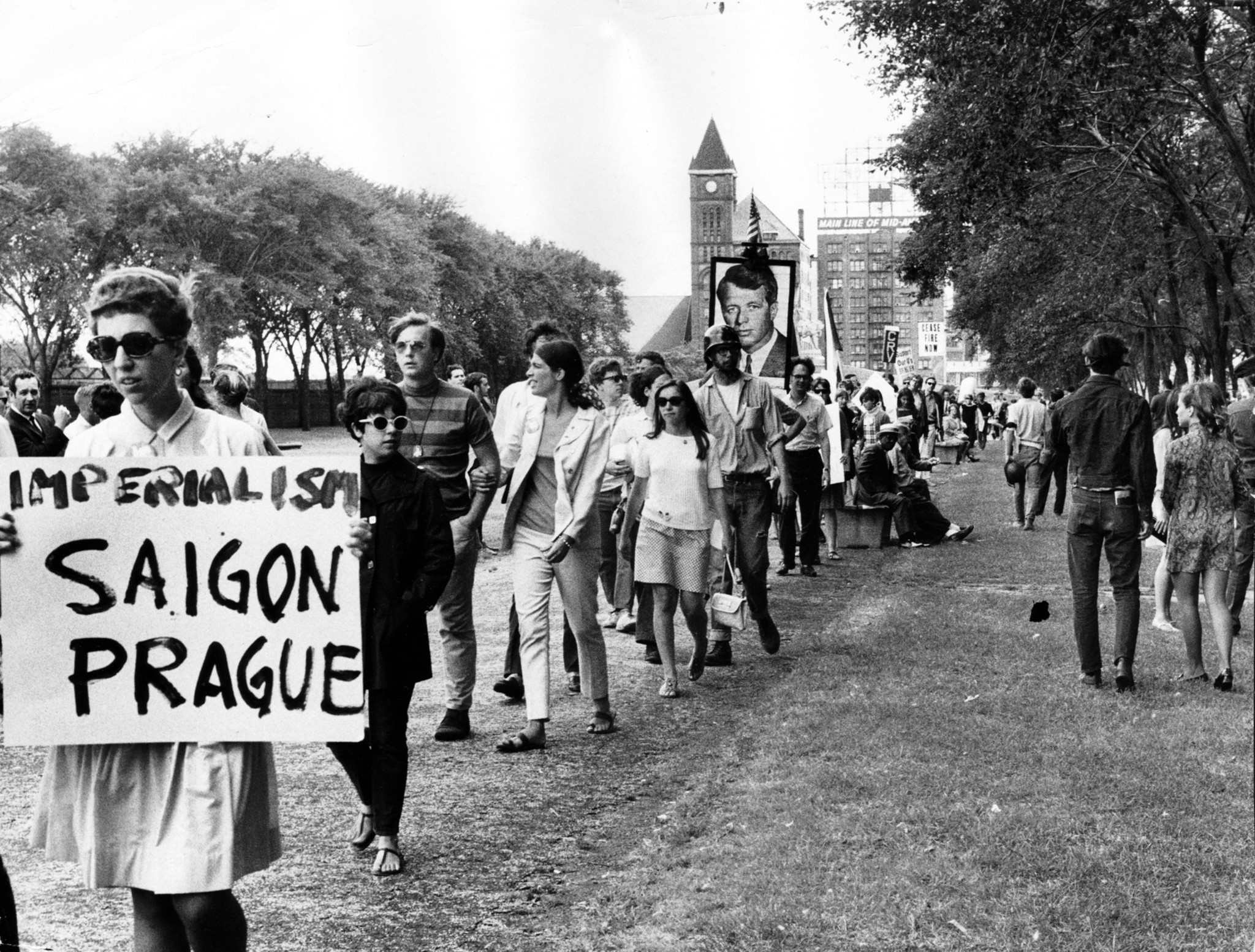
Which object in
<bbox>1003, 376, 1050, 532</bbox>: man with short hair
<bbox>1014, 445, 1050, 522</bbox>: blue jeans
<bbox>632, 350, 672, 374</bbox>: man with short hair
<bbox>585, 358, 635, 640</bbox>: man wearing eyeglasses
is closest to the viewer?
<bbox>585, 358, 635, 640</bbox>: man wearing eyeglasses

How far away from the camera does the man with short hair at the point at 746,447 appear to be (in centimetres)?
1010

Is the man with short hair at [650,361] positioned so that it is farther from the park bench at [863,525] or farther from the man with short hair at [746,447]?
the park bench at [863,525]

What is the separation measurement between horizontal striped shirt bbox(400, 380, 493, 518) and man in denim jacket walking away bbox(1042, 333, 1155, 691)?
336 cm

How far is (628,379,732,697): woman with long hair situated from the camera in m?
8.59

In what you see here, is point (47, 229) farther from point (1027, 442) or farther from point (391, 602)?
point (391, 602)

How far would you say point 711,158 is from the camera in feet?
556

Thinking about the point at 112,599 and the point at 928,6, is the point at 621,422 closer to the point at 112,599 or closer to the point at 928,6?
the point at 112,599

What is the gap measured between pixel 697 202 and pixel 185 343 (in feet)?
581

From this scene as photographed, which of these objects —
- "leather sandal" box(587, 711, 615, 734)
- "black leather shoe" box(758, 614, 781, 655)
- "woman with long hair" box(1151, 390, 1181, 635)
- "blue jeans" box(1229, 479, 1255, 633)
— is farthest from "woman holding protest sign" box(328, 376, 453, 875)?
"blue jeans" box(1229, 479, 1255, 633)

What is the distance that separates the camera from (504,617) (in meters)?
12.0

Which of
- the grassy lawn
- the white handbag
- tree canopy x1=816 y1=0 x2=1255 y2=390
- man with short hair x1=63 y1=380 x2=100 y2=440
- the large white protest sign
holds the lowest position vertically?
the grassy lawn

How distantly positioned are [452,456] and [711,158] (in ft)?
545

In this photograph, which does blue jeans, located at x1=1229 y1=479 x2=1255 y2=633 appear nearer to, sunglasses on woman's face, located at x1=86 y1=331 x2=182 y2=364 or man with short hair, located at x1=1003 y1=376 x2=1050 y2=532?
man with short hair, located at x1=1003 y1=376 x2=1050 y2=532

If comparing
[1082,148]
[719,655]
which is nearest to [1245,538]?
[719,655]
